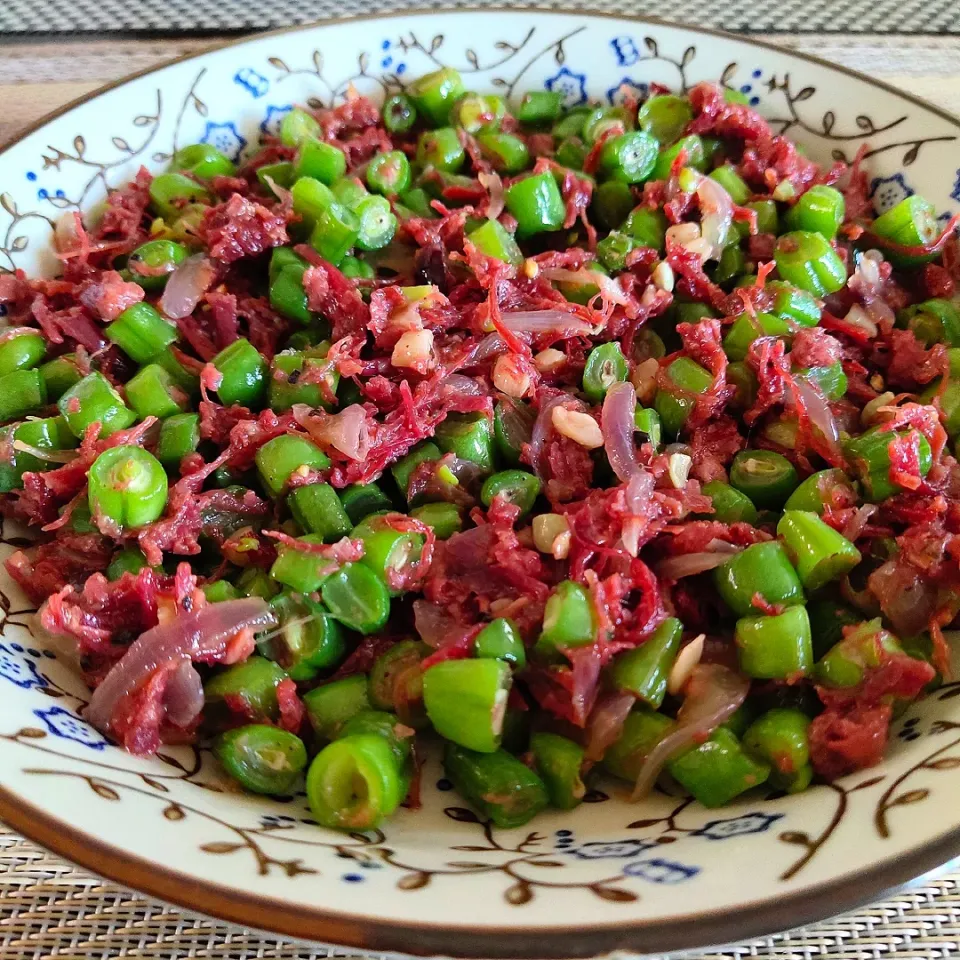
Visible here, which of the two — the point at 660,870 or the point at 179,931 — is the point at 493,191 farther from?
the point at 179,931

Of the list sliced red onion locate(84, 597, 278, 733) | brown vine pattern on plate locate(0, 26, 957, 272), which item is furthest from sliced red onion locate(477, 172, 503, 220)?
sliced red onion locate(84, 597, 278, 733)

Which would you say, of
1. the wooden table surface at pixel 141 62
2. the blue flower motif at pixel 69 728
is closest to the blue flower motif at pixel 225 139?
the wooden table surface at pixel 141 62

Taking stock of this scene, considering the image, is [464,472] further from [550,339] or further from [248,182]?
[248,182]

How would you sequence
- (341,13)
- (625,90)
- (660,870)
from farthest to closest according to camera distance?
1. (341,13)
2. (625,90)
3. (660,870)

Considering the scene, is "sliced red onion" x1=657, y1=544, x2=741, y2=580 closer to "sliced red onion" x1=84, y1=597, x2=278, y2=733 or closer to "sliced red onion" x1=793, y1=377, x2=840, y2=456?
"sliced red onion" x1=793, y1=377, x2=840, y2=456

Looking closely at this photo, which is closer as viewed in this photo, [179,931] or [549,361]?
[179,931]

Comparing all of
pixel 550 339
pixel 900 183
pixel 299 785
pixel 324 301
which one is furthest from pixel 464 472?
pixel 900 183

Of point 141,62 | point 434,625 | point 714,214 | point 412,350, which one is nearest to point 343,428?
point 412,350
